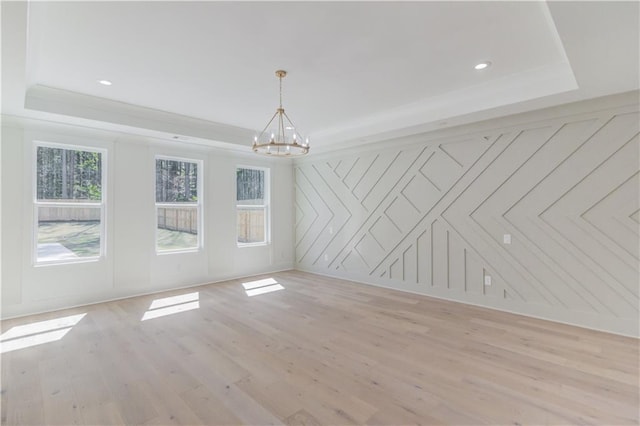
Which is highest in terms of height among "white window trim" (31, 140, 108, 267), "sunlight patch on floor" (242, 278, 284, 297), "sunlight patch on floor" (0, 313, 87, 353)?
"white window trim" (31, 140, 108, 267)

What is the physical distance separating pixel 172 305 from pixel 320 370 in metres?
2.92

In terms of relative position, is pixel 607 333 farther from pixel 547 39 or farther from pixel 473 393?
pixel 547 39

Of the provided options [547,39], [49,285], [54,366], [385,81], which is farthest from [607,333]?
[49,285]

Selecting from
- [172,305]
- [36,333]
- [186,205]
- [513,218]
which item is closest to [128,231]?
[186,205]

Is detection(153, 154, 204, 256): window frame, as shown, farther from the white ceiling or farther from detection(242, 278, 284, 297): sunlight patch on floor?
detection(242, 278, 284, 297): sunlight patch on floor

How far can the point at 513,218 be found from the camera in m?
4.22

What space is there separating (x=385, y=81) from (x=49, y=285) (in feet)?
17.7

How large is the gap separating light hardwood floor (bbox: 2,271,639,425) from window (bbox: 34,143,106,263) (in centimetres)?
97

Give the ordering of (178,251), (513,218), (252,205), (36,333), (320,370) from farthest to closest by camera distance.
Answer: (252,205), (178,251), (513,218), (36,333), (320,370)

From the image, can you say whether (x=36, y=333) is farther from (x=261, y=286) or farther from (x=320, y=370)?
(x=320, y=370)

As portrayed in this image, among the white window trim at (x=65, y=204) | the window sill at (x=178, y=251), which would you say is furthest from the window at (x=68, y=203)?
the window sill at (x=178, y=251)

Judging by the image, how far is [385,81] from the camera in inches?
144

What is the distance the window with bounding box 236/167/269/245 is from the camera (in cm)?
665

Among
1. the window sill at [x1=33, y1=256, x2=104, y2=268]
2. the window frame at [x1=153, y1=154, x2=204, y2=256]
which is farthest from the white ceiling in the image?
the window sill at [x1=33, y1=256, x2=104, y2=268]
